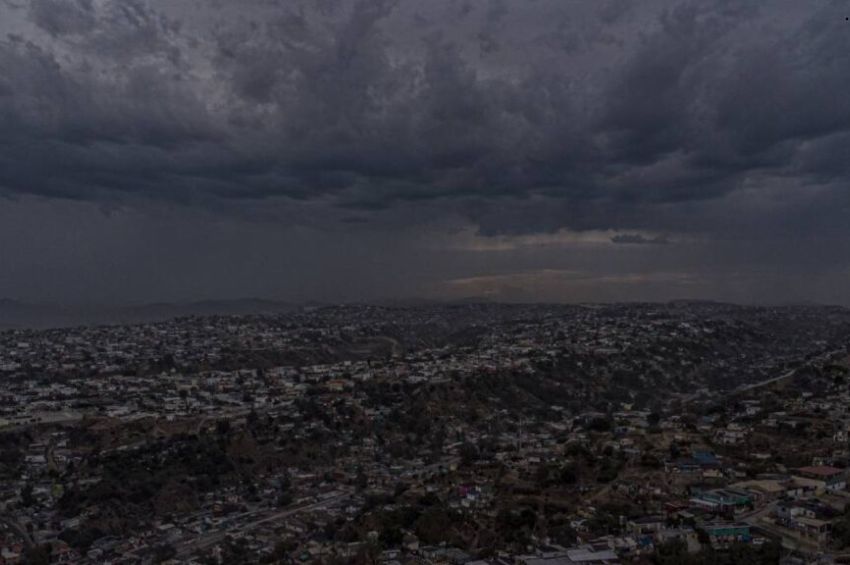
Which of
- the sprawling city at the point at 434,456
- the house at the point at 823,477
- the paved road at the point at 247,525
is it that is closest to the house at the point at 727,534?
the sprawling city at the point at 434,456

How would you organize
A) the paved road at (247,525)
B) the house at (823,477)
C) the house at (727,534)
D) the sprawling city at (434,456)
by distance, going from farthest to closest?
1. the paved road at (247,525)
2. the house at (823,477)
3. the sprawling city at (434,456)
4. the house at (727,534)

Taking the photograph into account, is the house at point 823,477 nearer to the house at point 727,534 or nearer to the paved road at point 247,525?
the house at point 727,534

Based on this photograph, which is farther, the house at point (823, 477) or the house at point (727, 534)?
the house at point (823, 477)

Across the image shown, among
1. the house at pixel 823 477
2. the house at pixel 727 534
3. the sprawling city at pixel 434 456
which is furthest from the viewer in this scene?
the house at pixel 823 477

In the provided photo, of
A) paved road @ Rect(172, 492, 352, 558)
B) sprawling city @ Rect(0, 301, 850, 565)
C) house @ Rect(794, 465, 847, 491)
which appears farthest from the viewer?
paved road @ Rect(172, 492, 352, 558)

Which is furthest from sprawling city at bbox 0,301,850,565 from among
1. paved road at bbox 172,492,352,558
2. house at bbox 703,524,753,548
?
paved road at bbox 172,492,352,558

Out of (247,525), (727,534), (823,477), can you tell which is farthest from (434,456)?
(727,534)

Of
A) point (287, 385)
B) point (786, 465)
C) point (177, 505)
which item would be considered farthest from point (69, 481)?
point (786, 465)

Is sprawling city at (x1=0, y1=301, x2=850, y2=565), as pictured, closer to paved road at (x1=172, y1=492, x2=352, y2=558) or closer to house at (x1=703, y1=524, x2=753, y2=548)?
house at (x1=703, y1=524, x2=753, y2=548)
